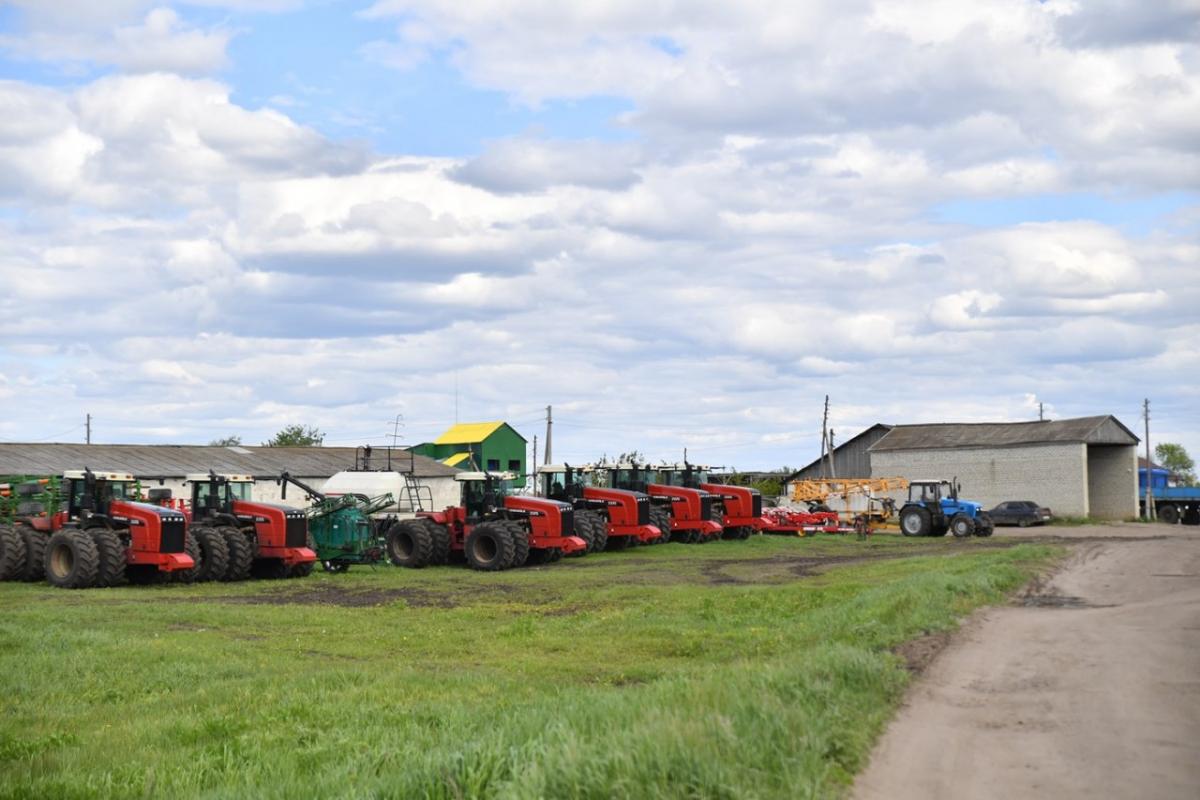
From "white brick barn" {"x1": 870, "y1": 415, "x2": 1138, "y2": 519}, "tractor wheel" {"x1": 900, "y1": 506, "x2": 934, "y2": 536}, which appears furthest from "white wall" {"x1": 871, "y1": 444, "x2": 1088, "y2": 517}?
"tractor wheel" {"x1": 900, "y1": 506, "x2": 934, "y2": 536}

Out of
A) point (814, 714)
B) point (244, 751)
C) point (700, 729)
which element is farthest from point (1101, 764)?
point (244, 751)

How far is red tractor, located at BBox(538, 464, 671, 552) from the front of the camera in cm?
3512

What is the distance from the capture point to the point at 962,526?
145 feet

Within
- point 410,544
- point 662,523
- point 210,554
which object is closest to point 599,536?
point 662,523

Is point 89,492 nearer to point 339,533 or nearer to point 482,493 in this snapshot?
point 339,533

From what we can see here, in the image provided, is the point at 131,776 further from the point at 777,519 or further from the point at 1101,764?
the point at 777,519

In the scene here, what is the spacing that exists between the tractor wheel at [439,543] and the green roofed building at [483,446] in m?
41.0

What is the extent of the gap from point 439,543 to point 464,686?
19.1 metres

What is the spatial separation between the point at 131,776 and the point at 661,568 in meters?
20.2

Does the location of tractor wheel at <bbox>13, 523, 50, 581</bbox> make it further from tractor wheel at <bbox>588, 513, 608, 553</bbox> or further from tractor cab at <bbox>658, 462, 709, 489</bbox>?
tractor cab at <bbox>658, 462, 709, 489</bbox>

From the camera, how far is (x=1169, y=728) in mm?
8570

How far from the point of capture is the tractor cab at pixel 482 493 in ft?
102

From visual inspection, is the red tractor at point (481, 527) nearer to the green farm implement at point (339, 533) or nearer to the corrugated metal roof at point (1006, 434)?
the green farm implement at point (339, 533)

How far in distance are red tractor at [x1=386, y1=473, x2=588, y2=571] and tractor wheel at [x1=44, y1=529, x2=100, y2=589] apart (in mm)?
8477
